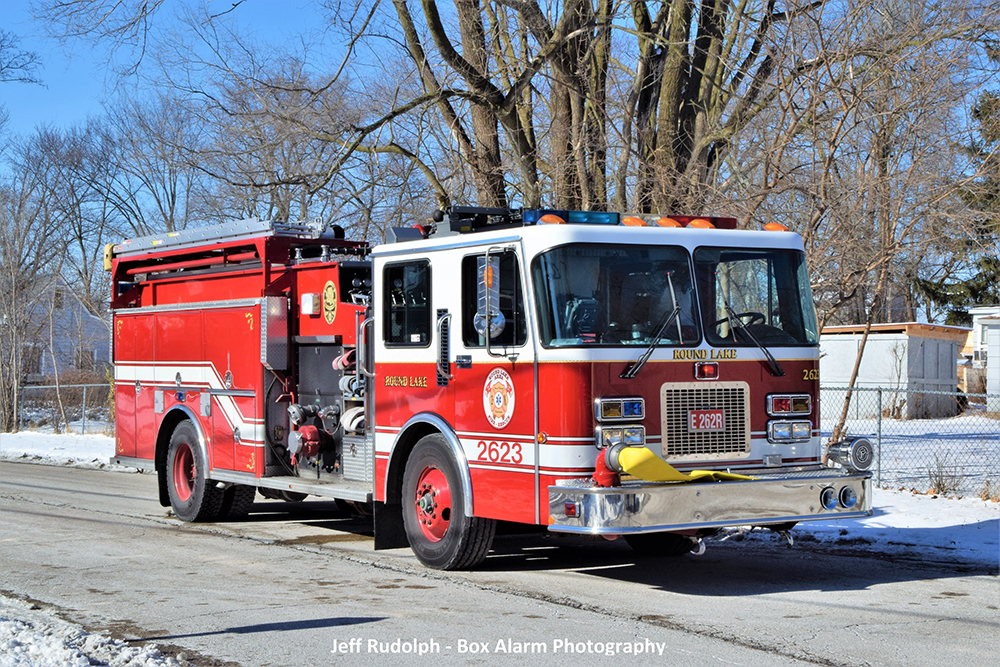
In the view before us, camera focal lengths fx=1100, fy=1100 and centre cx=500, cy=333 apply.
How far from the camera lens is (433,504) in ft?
28.7

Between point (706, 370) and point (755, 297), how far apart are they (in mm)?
851

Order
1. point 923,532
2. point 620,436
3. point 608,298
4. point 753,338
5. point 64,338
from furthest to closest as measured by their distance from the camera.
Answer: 1. point 64,338
2. point 923,532
3. point 753,338
4. point 608,298
5. point 620,436

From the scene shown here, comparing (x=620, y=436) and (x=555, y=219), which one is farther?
(x=555, y=219)

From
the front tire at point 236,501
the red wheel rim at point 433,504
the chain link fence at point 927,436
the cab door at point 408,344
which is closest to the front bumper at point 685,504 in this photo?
the red wheel rim at point 433,504

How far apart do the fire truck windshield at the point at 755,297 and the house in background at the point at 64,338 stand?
27742mm

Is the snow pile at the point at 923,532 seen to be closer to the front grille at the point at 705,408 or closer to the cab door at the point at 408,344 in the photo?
the front grille at the point at 705,408

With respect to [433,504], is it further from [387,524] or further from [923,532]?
[923,532]

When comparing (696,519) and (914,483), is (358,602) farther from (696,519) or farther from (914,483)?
(914,483)

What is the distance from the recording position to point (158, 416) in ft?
41.9

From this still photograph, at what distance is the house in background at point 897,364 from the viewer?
95.9 feet

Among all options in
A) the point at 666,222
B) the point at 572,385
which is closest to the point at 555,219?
the point at 666,222

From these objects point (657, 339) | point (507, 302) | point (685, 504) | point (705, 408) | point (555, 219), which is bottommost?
point (685, 504)

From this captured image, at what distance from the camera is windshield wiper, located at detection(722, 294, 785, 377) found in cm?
824

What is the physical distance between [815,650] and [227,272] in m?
7.71
